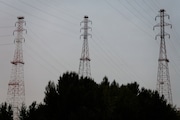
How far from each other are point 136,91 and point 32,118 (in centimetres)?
2023

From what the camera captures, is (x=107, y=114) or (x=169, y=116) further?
(x=169, y=116)

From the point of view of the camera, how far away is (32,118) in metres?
30.1

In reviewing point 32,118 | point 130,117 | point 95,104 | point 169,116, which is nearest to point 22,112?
point 32,118

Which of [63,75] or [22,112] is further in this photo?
[63,75]

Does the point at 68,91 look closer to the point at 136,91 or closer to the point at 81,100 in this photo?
the point at 81,100

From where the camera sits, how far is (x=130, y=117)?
3862cm

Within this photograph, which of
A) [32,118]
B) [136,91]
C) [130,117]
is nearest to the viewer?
[32,118]

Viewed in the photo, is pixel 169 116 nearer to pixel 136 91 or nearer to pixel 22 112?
pixel 136 91

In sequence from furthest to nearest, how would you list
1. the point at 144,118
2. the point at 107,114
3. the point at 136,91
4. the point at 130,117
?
the point at 136,91, the point at 144,118, the point at 130,117, the point at 107,114

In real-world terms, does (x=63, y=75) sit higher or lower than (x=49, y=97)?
higher

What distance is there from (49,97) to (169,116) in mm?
18565

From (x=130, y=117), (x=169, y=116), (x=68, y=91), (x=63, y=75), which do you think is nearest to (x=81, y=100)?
(x=68, y=91)

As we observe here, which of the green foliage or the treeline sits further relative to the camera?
the green foliage

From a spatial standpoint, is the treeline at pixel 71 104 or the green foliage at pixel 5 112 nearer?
the treeline at pixel 71 104
